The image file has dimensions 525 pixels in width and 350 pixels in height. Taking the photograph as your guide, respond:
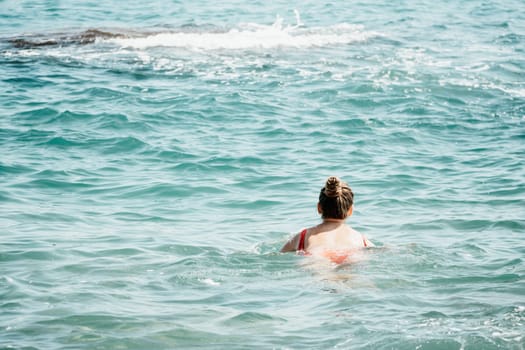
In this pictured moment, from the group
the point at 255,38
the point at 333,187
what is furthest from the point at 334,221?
the point at 255,38

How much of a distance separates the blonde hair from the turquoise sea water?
1.68 ft

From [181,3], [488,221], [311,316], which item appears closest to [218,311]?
[311,316]

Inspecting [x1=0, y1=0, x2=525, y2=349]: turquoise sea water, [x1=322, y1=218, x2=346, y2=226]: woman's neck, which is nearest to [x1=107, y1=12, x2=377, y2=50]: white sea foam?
[x1=0, y1=0, x2=525, y2=349]: turquoise sea water

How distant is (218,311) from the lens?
671 centimetres

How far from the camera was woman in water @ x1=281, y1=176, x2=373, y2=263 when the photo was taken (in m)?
7.93

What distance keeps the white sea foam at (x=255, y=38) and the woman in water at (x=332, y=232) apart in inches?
583

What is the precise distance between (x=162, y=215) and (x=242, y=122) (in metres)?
5.04

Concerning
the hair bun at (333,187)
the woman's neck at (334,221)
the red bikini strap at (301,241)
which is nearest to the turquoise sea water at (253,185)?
the red bikini strap at (301,241)

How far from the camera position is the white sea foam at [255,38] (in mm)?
22797

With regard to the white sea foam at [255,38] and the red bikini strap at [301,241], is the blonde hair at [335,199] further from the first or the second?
the white sea foam at [255,38]

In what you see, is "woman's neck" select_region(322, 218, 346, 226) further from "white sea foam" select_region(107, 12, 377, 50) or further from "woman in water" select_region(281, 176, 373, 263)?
"white sea foam" select_region(107, 12, 377, 50)

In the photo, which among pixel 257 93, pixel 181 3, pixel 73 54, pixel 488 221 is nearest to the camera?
pixel 488 221

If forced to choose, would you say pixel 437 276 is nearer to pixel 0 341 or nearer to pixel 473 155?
pixel 0 341

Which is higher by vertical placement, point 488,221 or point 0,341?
point 0,341
